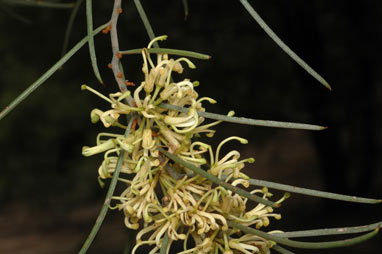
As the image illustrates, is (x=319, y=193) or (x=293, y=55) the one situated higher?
(x=293, y=55)

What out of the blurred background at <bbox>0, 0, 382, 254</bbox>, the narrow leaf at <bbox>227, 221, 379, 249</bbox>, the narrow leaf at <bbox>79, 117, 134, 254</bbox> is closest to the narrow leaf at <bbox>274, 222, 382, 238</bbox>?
the narrow leaf at <bbox>227, 221, 379, 249</bbox>

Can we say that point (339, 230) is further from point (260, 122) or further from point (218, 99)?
point (218, 99)

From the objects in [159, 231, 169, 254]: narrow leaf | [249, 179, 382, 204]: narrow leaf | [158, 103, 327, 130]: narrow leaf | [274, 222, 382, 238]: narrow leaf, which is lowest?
[159, 231, 169, 254]: narrow leaf

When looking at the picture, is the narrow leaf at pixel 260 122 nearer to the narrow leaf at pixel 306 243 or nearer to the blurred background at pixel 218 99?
the narrow leaf at pixel 306 243

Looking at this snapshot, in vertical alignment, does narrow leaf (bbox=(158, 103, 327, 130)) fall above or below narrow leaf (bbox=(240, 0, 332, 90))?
below

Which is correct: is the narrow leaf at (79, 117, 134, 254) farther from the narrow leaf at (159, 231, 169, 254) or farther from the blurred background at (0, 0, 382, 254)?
the blurred background at (0, 0, 382, 254)

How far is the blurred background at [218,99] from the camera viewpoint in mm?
2934

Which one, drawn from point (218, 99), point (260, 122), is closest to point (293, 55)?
point (260, 122)

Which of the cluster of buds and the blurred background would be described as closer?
the cluster of buds

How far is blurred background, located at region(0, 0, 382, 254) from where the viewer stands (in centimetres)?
293

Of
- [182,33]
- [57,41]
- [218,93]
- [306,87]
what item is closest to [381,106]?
[306,87]

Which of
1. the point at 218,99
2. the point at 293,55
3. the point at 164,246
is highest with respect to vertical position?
the point at 218,99

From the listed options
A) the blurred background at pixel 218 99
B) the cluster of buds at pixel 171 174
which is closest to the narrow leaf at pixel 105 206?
the cluster of buds at pixel 171 174

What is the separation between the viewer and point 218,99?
10.9ft
